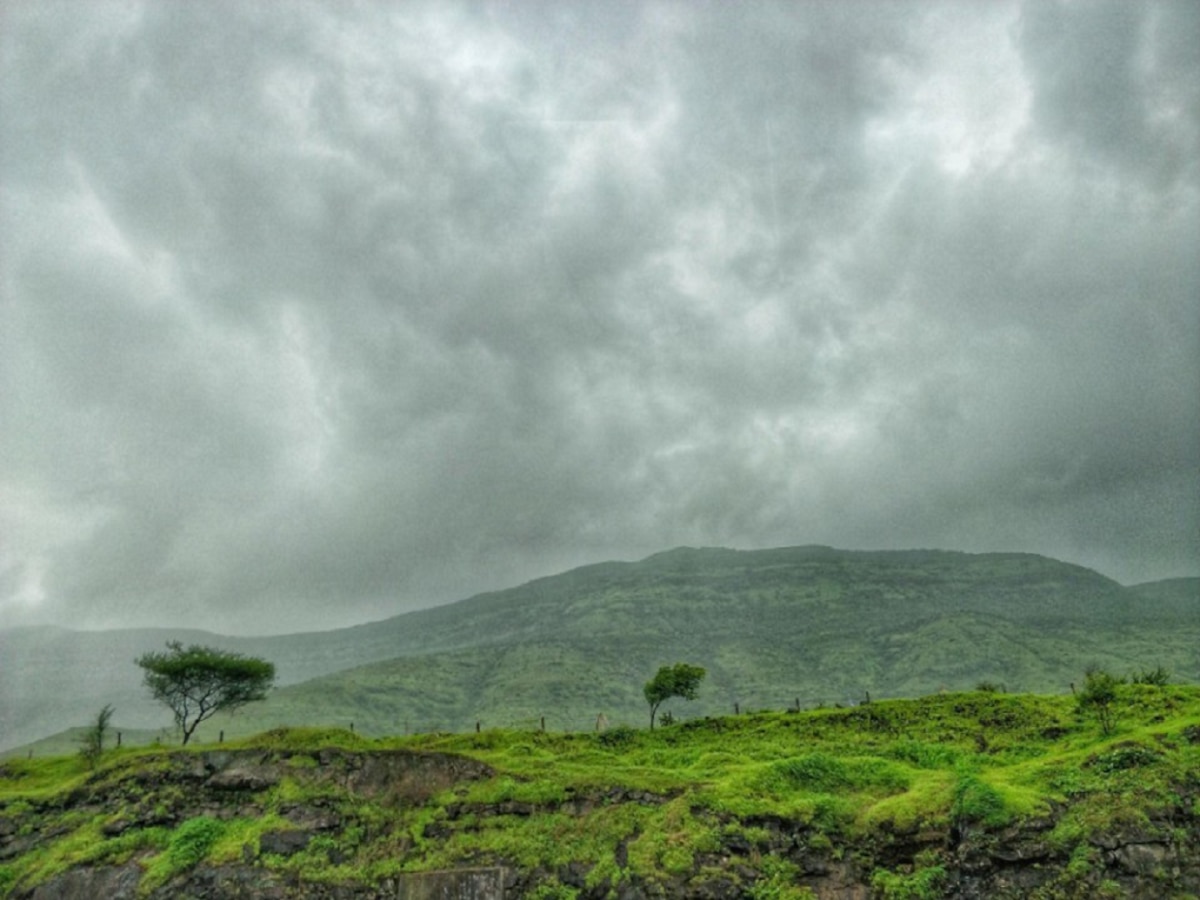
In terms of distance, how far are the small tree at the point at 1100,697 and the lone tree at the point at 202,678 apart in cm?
6132

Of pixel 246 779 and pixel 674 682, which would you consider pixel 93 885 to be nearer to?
pixel 246 779

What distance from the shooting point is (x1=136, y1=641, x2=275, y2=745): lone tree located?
61.5m

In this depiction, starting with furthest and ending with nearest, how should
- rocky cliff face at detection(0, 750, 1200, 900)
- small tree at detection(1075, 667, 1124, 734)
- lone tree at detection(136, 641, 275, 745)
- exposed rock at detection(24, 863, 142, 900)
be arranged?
lone tree at detection(136, 641, 275, 745)
small tree at detection(1075, 667, 1124, 734)
exposed rock at detection(24, 863, 142, 900)
rocky cliff face at detection(0, 750, 1200, 900)

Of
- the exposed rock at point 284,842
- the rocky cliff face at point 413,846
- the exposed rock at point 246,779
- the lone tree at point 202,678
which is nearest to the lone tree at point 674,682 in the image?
the rocky cliff face at point 413,846

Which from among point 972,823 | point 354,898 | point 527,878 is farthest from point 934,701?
point 354,898

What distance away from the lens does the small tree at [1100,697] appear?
39.6 m

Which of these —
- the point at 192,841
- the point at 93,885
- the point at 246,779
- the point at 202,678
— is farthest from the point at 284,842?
the point at 202,678

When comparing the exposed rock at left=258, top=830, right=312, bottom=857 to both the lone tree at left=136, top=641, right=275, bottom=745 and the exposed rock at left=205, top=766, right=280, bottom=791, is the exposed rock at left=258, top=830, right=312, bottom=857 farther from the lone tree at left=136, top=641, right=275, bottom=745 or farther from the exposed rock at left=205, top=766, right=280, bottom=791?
the lone tree at left=136, top=641, right=275, bottom=745

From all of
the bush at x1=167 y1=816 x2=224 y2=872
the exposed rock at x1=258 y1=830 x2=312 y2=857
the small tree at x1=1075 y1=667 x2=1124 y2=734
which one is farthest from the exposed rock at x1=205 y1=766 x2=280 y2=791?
the small tree at x1=1075 y1=667 x2=1124 y2=734

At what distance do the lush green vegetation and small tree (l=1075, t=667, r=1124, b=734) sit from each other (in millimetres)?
549

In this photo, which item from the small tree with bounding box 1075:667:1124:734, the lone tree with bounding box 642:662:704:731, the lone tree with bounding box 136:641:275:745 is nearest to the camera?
the small tree with bounding box 1075:667:1124:734

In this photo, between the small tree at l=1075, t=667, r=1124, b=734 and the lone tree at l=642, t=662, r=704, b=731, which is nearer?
the small tree at l=1075, t=667, r=1124, b=734

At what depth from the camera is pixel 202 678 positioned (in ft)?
206

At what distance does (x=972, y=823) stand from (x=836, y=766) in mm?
7371
